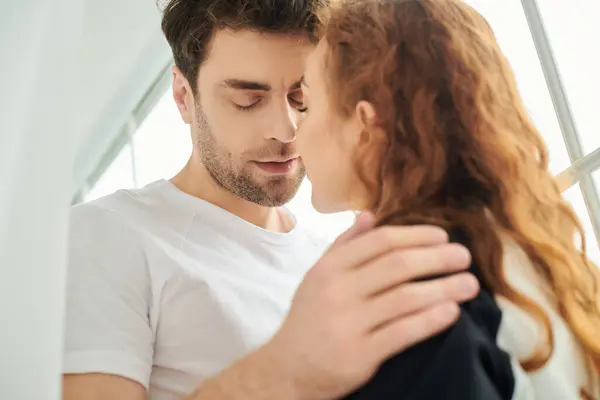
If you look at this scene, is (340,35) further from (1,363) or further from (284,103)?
(1,363)

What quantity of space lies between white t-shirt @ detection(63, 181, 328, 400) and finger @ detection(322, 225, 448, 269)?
1.71 ft

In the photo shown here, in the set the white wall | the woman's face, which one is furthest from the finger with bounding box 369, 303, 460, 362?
the white wall

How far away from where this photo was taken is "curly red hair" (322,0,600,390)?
87 cm

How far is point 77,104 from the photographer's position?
2.73ft

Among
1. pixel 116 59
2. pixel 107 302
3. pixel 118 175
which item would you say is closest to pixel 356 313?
pixel 107 302

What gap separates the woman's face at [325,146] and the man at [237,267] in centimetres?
14

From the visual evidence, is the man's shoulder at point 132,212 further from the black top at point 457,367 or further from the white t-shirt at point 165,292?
the black top at point 457,367

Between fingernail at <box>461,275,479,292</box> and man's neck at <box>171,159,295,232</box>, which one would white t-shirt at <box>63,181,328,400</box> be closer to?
man's neck at <box>171,159,295,232</box>

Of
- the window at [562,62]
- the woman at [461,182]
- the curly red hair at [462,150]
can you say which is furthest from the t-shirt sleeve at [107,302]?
the window at [562,62]

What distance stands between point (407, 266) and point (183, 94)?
114 cm

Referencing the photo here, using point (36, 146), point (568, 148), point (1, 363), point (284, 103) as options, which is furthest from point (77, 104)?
point (568, 148)

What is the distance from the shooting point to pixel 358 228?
91cm

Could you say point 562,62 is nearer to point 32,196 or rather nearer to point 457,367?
point 457,367

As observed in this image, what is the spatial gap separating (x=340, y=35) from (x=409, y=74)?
18cm
